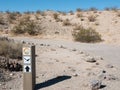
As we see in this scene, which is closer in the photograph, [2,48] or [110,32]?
[2,48]

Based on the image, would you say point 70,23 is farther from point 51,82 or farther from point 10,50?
point 51,82

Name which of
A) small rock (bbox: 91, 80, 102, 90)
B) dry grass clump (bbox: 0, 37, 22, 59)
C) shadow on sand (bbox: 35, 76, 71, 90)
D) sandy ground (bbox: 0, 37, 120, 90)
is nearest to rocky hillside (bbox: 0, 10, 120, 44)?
sandy ground (bbox: 0, 37, 120, 90)

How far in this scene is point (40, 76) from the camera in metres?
13.9

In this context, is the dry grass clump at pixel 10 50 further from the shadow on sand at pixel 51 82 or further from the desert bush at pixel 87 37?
the desert bush at pixel 87 37

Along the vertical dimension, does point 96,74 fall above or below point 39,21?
below

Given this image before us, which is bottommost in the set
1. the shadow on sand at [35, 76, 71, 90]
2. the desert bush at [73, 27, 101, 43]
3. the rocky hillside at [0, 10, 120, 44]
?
the shadow on sand at [35, 76, 71, 90]

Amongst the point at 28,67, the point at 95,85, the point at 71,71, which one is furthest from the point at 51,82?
the point at 71,71

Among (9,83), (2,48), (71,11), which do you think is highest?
(71,11)

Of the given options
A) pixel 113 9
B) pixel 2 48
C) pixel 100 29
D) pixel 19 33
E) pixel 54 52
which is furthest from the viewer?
pixel 113 9

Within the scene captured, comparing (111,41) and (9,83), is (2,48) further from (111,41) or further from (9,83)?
(111,41)

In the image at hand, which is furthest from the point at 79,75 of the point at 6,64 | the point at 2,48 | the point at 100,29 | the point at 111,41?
the point at 100,29

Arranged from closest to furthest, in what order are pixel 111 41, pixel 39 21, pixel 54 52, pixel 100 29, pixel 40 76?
pixel 40 76 < pixel 54 52 < pixel 111 41 < pixel 100 29 < pixel 39 21

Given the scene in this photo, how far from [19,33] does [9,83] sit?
2176cm

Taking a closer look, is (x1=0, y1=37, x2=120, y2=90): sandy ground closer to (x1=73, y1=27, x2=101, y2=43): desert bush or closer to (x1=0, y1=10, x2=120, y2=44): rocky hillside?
(x1=73, y1=27, x2=101, y2=43): desert bush
